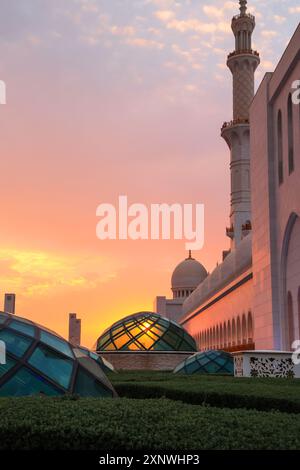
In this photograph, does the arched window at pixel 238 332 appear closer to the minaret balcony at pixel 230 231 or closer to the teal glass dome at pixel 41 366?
the minaret balcony at pixel 230 231

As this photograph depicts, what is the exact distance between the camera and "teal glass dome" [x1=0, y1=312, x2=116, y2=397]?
7.16 meters

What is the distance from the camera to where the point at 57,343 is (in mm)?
8008

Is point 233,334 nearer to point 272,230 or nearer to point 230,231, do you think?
point 230,231

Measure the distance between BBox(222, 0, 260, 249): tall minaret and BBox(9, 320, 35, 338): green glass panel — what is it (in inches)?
1411

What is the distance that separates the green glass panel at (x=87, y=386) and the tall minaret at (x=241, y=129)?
118ft

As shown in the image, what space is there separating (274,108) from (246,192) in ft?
59.8

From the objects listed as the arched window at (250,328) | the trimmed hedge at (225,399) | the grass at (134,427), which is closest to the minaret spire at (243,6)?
the arched window at (250,328)

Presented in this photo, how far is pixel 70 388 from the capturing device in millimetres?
7352

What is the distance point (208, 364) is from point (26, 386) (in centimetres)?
1148

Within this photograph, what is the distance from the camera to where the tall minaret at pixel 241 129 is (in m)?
43.1

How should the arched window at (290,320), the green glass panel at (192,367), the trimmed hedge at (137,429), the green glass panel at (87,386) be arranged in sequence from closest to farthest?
the trimmed hedge at (137,429) → the green glass panel at (87,386) → the green glass panel at (192,367) → the arched window at (290,320)

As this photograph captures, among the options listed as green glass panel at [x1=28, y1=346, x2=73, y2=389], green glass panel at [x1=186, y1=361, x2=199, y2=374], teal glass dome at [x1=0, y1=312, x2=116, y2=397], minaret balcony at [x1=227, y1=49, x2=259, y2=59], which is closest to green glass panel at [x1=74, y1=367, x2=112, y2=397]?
teal glass dome at [x1=0, y1=312, x2=116, y2=397]
